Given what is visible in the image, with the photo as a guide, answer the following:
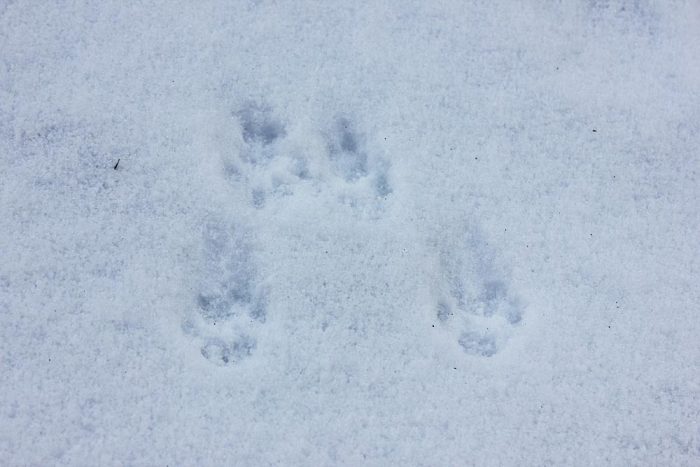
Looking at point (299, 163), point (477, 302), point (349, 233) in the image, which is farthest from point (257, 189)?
point (477, 302)

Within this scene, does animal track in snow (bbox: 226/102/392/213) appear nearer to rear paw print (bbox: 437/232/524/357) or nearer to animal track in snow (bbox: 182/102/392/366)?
animal track in snow (bbox: 182/102/392/366)

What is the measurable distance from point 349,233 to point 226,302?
0.94 feet

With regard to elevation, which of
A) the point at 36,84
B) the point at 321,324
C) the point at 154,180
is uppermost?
the point at 36,84

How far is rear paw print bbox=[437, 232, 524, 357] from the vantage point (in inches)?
46.0

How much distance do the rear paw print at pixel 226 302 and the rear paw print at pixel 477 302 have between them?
38cm

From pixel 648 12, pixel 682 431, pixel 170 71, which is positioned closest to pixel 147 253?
pixel 170 71

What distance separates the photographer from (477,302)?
1.19m

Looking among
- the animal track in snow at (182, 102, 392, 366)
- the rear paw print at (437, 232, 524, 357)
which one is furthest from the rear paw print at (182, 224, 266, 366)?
the rear paw print at (437, 232, 524, 357)

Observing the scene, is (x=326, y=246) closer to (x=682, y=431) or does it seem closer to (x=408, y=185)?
(x=408, y=185)

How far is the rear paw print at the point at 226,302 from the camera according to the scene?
1155 millimetres

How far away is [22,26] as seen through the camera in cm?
130

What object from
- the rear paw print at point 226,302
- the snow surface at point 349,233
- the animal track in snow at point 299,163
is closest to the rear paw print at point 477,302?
the snow surface at point 349,233

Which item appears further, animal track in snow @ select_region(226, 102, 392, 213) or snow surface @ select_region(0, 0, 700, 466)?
animal track in snow @ select_region(226, 102, 392, 213)

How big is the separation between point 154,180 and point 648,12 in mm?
1191
